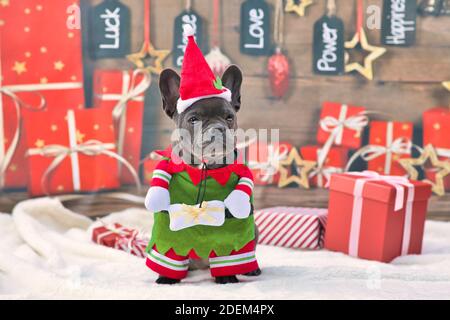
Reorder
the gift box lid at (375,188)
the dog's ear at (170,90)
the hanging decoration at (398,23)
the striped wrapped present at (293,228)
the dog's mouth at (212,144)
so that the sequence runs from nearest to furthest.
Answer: the dog's mouth at (212,144)
the dog's ear at (170,90)
the gift box lid at (375,188)
the striped wrapped present at (293,228)
the hanging decoration at (398,23)

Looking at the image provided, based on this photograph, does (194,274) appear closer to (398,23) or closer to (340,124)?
(340,124)

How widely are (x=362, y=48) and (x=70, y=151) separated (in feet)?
3.66

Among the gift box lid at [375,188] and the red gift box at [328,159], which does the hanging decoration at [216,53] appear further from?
the gift box lid at [375,188]

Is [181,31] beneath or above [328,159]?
above

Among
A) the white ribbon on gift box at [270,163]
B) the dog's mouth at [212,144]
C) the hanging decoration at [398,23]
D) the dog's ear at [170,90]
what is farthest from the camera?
the white ribbon on gift box at [270,163]

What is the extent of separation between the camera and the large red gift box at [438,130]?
221cm

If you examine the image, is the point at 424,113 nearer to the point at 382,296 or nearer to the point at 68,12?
the point at 382,296

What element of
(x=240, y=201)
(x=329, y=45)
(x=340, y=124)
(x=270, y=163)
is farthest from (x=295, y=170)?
(x=240, y=201)

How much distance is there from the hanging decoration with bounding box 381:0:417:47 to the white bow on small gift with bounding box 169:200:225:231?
1.10m

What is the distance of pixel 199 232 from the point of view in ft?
4.75

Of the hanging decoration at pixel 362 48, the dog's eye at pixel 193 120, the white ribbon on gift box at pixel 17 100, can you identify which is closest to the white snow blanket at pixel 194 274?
the white ribbon on gift box at pixel 17 100

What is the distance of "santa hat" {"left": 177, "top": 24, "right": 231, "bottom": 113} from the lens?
1382mm

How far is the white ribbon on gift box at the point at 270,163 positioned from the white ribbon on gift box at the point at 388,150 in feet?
0.83
